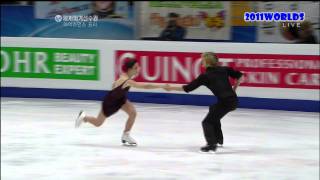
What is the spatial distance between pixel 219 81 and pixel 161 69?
152cm

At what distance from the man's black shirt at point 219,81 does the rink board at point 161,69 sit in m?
0.07

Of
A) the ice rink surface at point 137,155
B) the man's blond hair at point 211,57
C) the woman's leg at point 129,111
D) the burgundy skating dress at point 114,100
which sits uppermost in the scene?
the man's blond hair at point 211,57

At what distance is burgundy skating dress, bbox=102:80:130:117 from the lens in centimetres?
58

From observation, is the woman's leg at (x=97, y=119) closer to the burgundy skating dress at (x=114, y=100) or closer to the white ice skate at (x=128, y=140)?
the burgundy skating dress at (x=114, y=100)

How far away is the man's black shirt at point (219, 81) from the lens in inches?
24.2

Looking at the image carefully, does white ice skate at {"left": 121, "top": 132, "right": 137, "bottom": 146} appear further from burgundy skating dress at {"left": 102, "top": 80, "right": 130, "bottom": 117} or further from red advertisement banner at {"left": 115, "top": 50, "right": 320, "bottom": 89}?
burgundy skating dress at {"left": 102, "top": 80, "right": 130, "bottom": 117}

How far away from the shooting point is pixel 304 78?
7.96ft

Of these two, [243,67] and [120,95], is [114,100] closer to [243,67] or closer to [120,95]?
[120,95]

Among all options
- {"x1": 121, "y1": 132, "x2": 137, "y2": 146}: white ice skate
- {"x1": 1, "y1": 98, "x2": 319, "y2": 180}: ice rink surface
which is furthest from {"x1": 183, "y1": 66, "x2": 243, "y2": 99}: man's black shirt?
{"x1": 1, "y1": 98, "x2": 319, "y2": 180}: ice rink surface

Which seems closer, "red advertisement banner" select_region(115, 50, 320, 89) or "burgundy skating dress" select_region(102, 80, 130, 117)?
"burgundy skating dress" select_region(102, 80, 130, 117)

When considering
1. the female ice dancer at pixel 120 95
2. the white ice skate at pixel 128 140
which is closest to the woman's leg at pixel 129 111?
the female ice dancer at pixel 120 95

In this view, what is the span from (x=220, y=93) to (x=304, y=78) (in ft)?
6.37

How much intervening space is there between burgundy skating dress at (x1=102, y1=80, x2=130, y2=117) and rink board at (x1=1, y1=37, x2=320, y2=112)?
9cm

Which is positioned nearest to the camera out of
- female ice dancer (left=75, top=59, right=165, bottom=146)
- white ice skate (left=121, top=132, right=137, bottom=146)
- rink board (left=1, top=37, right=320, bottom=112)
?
female ice dancer (left=75, top=59, right=165, bottom=146)
